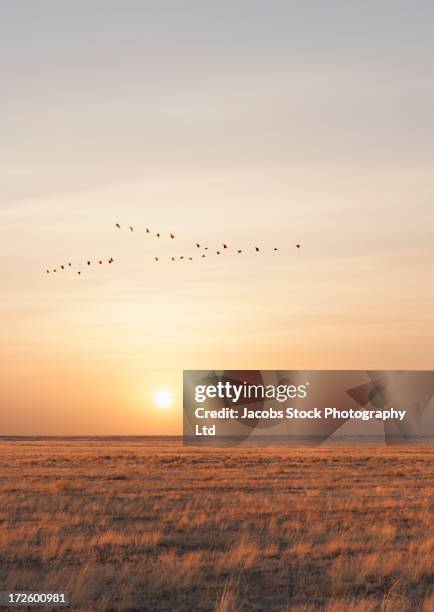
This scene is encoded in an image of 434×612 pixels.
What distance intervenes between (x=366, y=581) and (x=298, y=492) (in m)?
19.2

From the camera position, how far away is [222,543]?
2250 cm

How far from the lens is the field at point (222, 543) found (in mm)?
16531

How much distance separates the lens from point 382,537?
2386 centimetres

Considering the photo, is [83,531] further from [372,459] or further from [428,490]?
[372,459]

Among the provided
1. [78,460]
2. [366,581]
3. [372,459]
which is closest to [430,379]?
[372,459]

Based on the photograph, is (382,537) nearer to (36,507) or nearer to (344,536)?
(344,536)

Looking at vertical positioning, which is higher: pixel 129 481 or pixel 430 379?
pixel 430 379

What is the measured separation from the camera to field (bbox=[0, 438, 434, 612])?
54.2 feet

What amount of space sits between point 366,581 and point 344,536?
5917mm

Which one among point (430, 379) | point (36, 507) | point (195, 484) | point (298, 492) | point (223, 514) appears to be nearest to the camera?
point (223, 514)

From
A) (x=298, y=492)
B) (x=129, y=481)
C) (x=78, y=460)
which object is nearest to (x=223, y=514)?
(x=298, y=492)

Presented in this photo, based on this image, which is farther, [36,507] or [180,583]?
[36,507]

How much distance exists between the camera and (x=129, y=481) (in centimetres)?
4259

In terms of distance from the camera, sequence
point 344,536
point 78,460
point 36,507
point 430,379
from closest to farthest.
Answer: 1. point 344,536
2. point 36,507
3. point 78,460
4. point 430,379
